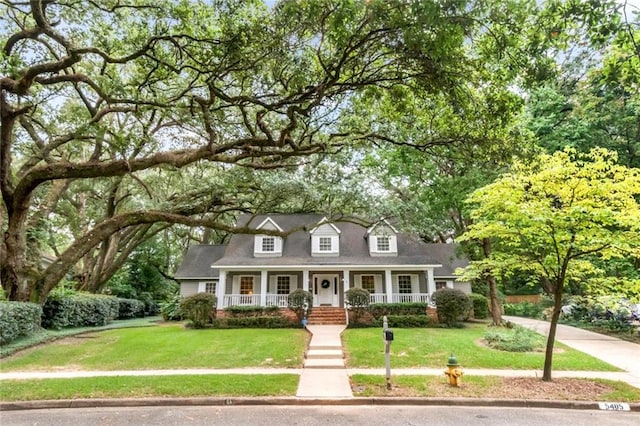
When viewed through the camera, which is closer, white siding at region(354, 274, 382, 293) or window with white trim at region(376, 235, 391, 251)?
window with white trim at region(376, 235, 391, 251)

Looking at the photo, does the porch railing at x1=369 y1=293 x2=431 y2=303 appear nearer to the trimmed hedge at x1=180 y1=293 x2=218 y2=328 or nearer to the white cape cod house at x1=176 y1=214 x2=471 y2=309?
the white cape cod house at x1=176 y1=214 x2=471 y2=309

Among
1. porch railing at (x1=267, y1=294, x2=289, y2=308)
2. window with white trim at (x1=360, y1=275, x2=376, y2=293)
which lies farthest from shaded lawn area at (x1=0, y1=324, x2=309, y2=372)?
window with white trim at (x1=360, y1=275, x2=376, y2=293)

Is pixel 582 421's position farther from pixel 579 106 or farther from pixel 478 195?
pixel 579 106

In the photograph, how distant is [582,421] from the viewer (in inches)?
226

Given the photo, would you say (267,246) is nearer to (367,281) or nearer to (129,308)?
(367,281)

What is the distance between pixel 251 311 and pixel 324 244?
→ 5.46 metres

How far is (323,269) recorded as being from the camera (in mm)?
19188

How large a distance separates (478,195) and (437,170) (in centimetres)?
894

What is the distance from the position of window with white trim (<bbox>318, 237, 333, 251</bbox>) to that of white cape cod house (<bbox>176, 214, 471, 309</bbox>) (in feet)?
0.19

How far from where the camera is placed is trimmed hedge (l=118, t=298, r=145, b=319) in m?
23.0

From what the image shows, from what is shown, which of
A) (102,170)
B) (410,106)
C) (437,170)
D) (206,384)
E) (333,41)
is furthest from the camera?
(437,170)

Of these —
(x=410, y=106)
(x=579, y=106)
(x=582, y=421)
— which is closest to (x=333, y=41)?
(x=410, y=106)

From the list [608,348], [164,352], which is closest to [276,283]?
[164,352]

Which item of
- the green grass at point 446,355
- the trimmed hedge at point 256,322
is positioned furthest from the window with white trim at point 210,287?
the green grass at point 446,355
